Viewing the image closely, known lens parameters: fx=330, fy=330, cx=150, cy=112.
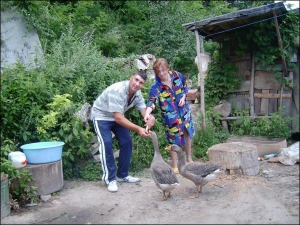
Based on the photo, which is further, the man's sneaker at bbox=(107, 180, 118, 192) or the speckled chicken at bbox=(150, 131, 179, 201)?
the man's sneaker at bbox=(107, 180, 118, 192)

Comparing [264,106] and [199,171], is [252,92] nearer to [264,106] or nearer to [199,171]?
[264,106]

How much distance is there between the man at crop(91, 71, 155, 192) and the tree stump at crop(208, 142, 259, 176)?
1395 mm

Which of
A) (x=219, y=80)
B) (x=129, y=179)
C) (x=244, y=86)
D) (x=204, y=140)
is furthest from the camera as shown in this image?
(x=219, y=80)

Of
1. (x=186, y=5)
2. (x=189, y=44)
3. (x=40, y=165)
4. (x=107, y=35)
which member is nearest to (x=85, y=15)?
Answer: (x=107, y=35)

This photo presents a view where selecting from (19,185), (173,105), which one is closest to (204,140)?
(173,105)

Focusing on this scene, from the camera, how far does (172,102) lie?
554 centimetres

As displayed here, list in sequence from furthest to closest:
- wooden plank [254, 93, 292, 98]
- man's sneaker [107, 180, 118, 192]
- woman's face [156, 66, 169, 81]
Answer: wooden plank [254, 93, 292, 98] < woman's face [156, 66, 169, 81] < man's sneaker [107, 180, 118, 192]

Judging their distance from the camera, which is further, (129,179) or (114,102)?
(129,179)

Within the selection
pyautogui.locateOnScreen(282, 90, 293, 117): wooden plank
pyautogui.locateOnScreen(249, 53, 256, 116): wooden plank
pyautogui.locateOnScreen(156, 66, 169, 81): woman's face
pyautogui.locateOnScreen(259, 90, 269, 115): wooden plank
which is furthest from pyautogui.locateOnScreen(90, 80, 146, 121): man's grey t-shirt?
pyautogui.locateOnScreen(282, 90, 293, 117): wooden plank

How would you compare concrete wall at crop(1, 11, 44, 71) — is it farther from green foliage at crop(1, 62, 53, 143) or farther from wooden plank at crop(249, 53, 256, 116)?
wooden plank at crop(249, 53, 256, 116)

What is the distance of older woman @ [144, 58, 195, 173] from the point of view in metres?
5.41

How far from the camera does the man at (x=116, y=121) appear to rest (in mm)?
4727

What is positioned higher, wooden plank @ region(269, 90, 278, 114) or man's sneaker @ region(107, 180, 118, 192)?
wooden plank @ region(269, 90, 278, 114)

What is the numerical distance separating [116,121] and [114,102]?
0.28 meters
